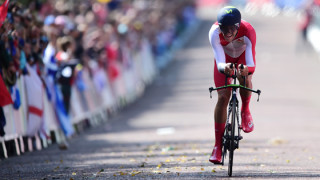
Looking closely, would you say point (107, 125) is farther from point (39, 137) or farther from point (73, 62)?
point (39, 137)

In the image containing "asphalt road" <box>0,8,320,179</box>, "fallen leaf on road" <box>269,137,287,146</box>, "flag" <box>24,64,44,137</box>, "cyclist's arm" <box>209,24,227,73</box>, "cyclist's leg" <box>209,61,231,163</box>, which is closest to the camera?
"cyclist's arm" <box>209,24,227,73</box>

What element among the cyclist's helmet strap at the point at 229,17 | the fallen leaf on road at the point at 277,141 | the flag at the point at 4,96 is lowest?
the fallen leaf on road at the point at 277,141

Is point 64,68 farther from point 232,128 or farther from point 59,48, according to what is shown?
point 232,128

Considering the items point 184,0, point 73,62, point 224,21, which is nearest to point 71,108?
point 73,62

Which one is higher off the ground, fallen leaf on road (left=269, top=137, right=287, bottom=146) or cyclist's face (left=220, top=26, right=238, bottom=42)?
cyclist's face (left=220, top=26, right=238, bottom=42)

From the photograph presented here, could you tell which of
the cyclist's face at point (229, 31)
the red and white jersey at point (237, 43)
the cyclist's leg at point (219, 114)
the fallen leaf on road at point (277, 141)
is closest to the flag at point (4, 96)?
the cyclist's leg at point (219, 114)

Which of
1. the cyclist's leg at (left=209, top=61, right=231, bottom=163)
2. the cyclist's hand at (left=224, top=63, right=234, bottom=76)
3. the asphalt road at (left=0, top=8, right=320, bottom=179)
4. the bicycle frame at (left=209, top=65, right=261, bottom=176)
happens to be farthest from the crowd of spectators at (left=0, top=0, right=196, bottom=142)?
the cyclist's hand at (left=224, top=63, right=234, bottom=76)

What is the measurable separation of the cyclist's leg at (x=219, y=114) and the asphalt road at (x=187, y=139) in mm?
214

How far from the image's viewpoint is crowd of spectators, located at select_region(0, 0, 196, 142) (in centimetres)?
1267

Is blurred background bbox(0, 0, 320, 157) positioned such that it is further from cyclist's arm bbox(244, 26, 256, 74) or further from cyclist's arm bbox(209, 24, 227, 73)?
cyclist's arm bbox(244, 26, 256, 74)

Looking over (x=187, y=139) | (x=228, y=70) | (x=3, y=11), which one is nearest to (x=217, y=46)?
(x=228, y=70)

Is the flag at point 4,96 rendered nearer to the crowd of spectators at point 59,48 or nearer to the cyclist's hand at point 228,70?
the crowd of spectators at point 59,48

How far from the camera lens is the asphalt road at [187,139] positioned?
10312 mm

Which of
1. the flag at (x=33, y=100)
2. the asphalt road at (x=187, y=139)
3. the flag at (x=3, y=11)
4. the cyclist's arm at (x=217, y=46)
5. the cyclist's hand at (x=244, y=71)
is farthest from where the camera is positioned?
the flag at (x=33, y=100)
